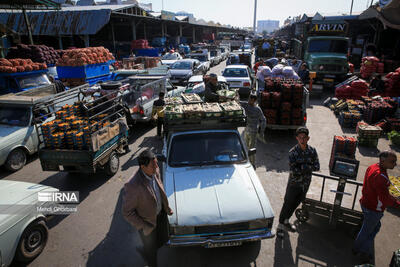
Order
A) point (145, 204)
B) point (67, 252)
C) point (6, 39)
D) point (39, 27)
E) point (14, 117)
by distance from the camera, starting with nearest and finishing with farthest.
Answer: point (145, 204) < point (67, 252) < point (14, 117) < point (6, 39) < point (39, 27)

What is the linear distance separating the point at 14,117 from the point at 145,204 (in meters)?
6.79

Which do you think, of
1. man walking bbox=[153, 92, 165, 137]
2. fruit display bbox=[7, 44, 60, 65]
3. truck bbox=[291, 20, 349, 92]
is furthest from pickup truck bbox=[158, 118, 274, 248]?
fruit display bbox=[7, 44, 60, 65]

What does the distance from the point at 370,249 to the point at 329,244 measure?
62 centimetres

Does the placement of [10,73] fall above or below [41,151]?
above

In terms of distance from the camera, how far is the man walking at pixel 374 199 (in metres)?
3.61

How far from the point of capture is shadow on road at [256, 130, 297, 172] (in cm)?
755

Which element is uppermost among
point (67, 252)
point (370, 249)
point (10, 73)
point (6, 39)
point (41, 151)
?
point (6, 39)

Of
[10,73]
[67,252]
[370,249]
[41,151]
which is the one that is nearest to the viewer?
[370,249]

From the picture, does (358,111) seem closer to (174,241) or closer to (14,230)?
(174,241)

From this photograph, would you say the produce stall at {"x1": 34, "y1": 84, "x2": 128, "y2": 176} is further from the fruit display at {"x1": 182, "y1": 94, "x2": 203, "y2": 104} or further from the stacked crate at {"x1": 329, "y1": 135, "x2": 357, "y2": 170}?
the stacked crate at {"x1": 329, "y1": 135, "x2": 357, "y2": 170}

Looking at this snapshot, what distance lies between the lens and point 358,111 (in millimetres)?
10812

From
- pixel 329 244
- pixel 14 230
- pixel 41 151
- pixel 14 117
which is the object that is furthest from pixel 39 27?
pixel 329 244

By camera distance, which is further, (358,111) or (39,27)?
(39,27)

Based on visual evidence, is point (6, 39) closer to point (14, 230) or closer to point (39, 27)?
point (39, 27)
